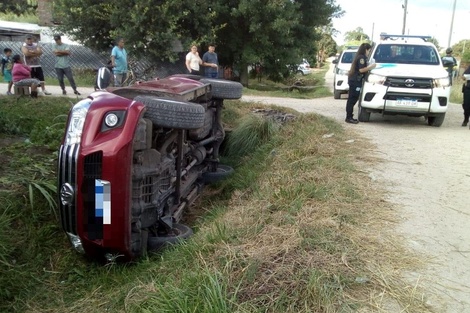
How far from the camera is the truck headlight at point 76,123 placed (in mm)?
3152

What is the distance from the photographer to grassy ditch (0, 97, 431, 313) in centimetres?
238

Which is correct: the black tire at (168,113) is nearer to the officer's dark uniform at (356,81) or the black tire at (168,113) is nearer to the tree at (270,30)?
the officer's dark uniform at (356,81)

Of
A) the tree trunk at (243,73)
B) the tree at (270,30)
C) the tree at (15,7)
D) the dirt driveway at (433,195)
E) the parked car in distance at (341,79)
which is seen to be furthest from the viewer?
the tree at (15,7)

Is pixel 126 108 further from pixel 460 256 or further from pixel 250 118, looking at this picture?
pixel 250 118

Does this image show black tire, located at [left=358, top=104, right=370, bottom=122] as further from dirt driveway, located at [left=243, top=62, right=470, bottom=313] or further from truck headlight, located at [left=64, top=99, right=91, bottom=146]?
truck headlight, located at [left=64, top=99, right=91, bottom=146]

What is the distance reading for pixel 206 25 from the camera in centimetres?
1742

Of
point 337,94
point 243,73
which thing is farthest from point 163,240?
point 243,73

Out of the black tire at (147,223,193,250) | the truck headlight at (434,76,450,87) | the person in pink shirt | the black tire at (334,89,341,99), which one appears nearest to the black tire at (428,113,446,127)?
the truck headlight at (434,76,450,87)

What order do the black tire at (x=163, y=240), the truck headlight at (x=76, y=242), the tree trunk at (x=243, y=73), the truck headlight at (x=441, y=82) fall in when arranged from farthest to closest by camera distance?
the tree trunk at (x=243, y=73) < the truck headlight at (x=441, y=82) < the black tire at (x=163, y=240) < the truck headlight at (x=76, y=242)

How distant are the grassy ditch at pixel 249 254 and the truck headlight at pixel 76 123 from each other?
1025mm

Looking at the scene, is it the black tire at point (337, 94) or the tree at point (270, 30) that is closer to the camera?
the black tire at point (337, 94)

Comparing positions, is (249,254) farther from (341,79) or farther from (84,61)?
(84,61)

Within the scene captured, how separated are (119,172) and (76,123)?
1.74 ft

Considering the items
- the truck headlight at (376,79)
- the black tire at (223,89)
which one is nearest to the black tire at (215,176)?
the black tire at (223,89)
